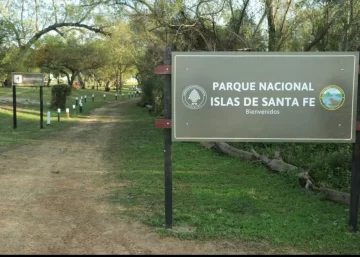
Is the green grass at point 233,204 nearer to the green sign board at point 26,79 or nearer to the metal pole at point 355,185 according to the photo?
the metal pole at point 355,185

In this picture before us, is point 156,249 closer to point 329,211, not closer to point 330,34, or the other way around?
point 329,211

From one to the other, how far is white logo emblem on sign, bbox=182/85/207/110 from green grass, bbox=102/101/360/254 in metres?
1.47

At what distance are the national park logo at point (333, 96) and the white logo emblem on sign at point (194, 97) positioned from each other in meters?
1.42

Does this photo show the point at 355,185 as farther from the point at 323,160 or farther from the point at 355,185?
the point at 323,160

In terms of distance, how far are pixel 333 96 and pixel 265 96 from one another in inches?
31.7

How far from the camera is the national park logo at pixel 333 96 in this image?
5.19 meters

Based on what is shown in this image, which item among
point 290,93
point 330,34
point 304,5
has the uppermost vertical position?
point 304,5

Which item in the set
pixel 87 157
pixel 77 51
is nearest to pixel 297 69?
pixel 87 157

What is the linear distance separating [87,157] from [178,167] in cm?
264

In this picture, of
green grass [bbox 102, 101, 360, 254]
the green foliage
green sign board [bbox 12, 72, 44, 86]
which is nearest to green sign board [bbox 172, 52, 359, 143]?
A: green grass [bbox 102, 101, 360, 254]

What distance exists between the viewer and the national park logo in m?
5.19

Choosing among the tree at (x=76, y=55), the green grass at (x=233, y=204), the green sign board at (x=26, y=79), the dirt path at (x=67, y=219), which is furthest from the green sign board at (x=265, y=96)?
the tree at (x=76, y=55)

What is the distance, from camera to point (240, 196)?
22.0ft

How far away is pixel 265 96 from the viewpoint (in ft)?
17.1
